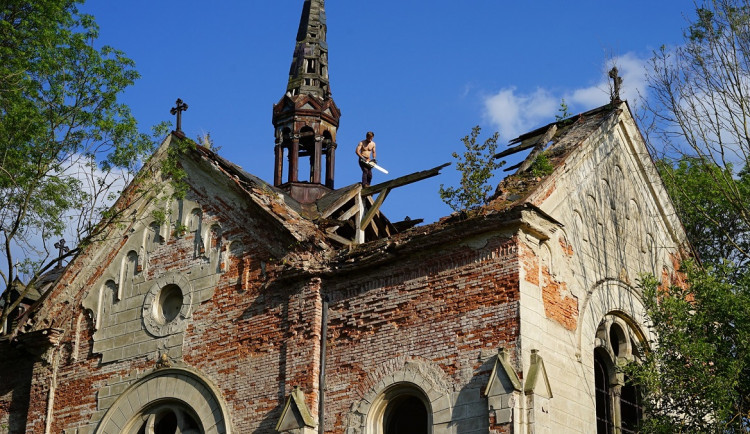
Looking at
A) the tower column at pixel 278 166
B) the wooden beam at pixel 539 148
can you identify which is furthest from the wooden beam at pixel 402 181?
the tower column at pixel 278 166

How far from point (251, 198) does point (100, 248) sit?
421cm

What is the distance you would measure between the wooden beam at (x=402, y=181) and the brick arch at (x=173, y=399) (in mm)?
5608

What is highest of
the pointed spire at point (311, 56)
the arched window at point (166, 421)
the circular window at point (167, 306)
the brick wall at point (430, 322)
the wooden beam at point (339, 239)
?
the pointed spire at point (311, 56)

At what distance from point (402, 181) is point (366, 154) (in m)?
3.07

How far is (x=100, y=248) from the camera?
71.6 feet

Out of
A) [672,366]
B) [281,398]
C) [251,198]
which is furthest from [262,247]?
[672,366]

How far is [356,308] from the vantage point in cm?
1756

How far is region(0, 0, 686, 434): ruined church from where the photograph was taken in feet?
52.7

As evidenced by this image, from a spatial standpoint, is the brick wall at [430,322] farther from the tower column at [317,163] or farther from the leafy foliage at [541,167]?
the tower column at [317,163]

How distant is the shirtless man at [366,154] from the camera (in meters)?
24.3

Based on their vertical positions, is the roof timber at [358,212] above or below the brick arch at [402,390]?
above

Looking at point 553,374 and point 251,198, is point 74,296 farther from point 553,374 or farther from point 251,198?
point 553,374

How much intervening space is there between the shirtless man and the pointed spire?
2221mm

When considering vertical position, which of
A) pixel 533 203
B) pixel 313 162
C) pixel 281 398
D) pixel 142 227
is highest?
pixel 313 162
